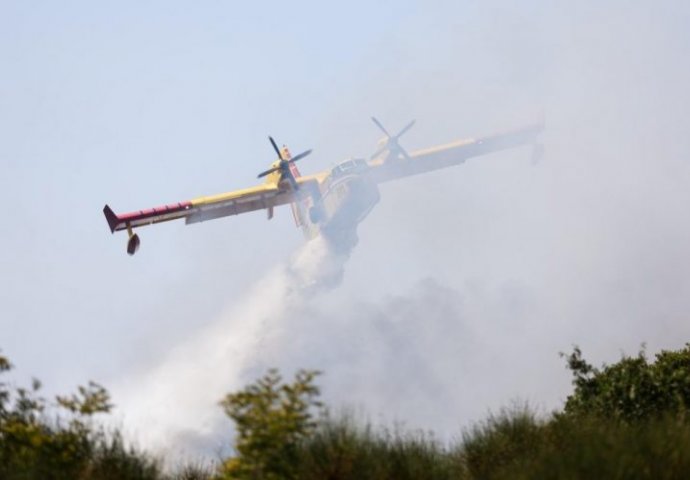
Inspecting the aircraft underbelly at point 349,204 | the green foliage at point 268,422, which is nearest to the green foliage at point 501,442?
the green foliage at point 268,422

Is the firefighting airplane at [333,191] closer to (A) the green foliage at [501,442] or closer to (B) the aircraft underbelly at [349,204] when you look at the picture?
(B) the aircraft underbelly at [349,204]

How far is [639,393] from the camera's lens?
72.3 ft

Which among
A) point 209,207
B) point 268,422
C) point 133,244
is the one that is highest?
point 209,207

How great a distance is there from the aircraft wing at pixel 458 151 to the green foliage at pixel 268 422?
33.4 metres

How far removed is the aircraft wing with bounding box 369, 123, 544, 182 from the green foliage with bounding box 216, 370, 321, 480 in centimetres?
3341

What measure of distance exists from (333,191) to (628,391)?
23243mm

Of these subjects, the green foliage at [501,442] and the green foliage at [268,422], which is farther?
the green foliage at [501,442]

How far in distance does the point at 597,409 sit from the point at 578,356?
169 centimetres

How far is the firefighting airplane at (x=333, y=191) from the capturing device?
4362 centimetres

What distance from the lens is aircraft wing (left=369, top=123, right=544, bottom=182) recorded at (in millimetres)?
48438

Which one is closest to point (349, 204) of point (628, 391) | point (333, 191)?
point (333, 191)

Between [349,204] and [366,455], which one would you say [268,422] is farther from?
[349,204]

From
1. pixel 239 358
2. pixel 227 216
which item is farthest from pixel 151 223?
pixel 239 358

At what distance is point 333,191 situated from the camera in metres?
43.8
